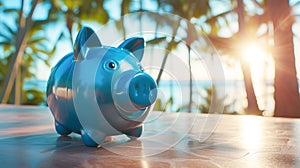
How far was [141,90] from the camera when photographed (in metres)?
1.14

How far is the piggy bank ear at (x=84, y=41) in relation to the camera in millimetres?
1268

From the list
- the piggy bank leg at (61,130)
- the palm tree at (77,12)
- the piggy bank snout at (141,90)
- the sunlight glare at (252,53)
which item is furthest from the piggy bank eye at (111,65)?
the palm tree at (77,12)

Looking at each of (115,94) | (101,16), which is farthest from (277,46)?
(101,16)

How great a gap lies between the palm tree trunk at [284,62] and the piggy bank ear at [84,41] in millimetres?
3319

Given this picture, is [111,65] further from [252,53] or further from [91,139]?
[252,53]

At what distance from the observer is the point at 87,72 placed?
1212 mm

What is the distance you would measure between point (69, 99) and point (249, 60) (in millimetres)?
4674

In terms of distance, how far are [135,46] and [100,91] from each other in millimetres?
318

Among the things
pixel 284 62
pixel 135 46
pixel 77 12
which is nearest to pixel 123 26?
pixel 135 46

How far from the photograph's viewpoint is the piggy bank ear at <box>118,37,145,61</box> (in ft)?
4.58

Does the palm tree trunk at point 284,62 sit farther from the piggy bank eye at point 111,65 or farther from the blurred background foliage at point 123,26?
the piggy bank eye at point 111,65

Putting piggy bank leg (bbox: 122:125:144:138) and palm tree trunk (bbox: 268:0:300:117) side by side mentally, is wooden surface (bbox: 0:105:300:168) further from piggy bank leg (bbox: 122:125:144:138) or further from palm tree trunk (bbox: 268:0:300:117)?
palm tree trunk (bbox: 268:0:300:117)

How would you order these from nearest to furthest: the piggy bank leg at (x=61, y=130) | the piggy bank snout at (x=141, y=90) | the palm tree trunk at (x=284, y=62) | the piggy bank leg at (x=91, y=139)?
the piggy bank snout at (x=141, y=90) < the piggy bank leg at (x=91, y=139) < the piggy bank leg at (x=61, y=130) < the palm tree trunk at (x=284, y=62)

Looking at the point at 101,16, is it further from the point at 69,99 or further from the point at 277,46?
the point at 69,99
